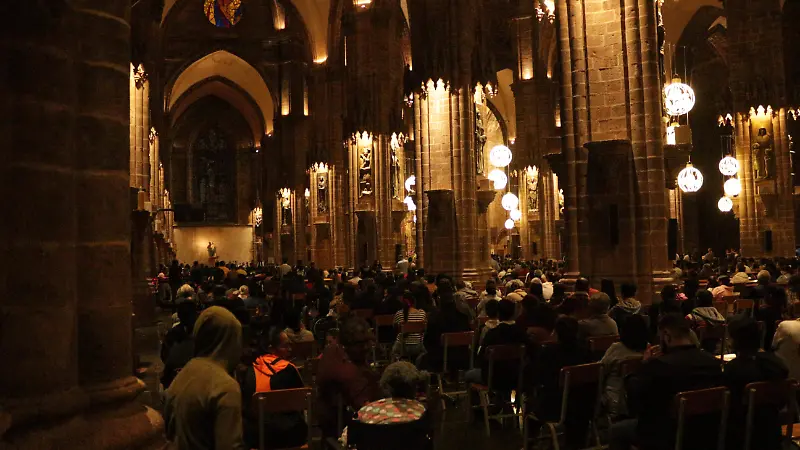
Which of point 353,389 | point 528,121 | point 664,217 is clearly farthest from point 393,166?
point 353,389

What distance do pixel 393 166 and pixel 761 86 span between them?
1190 centimetres

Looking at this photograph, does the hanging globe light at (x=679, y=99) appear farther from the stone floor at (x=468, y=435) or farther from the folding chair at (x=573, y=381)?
the folding chair at (x=573, y=381)

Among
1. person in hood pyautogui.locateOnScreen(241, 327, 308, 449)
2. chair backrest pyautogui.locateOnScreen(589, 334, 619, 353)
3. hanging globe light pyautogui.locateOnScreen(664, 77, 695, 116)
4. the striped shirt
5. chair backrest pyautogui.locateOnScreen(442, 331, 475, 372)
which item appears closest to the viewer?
person in hood pyautogui.locateOnScreen(241, 327, 308, 449)

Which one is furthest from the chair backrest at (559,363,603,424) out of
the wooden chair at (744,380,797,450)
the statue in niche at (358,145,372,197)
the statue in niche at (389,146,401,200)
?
the statue in niche at (389,146,401,200)

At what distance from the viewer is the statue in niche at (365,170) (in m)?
24.7

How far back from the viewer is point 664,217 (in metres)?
12.0

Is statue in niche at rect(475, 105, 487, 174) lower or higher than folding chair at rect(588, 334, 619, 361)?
higher

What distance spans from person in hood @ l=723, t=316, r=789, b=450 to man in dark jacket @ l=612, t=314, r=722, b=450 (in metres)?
0.13

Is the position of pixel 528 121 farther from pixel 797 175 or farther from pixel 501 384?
pixel 501 384

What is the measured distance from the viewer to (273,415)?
480 centimetres

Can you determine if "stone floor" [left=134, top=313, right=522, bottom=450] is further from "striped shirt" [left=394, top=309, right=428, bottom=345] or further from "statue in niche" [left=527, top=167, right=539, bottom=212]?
"statue in niche" [left=527, top=167, right=539, bottom=212]

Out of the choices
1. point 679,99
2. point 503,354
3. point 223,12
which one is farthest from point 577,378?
point 223,12

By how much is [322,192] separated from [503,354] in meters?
25.3

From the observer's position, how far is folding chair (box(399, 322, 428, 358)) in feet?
29.2
